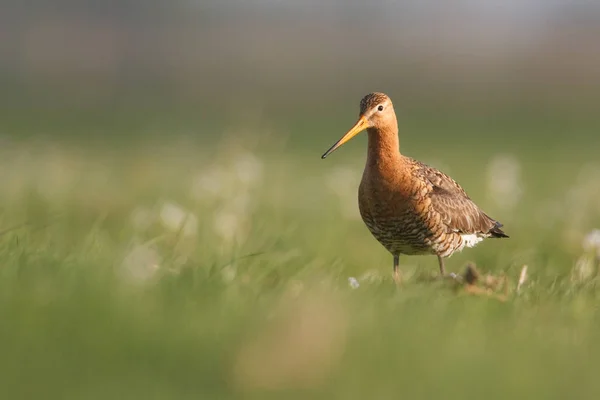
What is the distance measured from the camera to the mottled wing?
8.80 meters

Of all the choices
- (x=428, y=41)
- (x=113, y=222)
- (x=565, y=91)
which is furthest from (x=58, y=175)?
(x=428, y=41)

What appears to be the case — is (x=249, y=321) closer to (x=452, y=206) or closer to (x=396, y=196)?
(x=396, y=196)

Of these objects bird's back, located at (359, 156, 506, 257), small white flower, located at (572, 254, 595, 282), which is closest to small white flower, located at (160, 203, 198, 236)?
bird's back, located at (359, 156, 506, 257)

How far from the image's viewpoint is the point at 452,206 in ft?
29.4

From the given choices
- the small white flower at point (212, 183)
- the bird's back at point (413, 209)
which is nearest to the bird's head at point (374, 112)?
the bird's back at point (413, 209)

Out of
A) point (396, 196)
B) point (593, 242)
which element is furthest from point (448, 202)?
point (593, 242)

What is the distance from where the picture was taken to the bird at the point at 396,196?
8.49 meters

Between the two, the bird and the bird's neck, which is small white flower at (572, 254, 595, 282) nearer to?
the bird

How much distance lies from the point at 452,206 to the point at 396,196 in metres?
0.63

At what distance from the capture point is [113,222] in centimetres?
1212

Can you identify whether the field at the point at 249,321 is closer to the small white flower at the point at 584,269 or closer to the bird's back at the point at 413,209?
the small white flower at the point at 584,269

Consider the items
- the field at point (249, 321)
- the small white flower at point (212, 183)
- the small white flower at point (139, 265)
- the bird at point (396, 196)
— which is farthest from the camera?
the small white flower at point (212, 183)

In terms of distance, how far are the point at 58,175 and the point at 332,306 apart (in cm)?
770

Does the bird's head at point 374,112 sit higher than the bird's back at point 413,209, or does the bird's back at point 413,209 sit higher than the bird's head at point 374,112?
the bird's head at point 374,112
